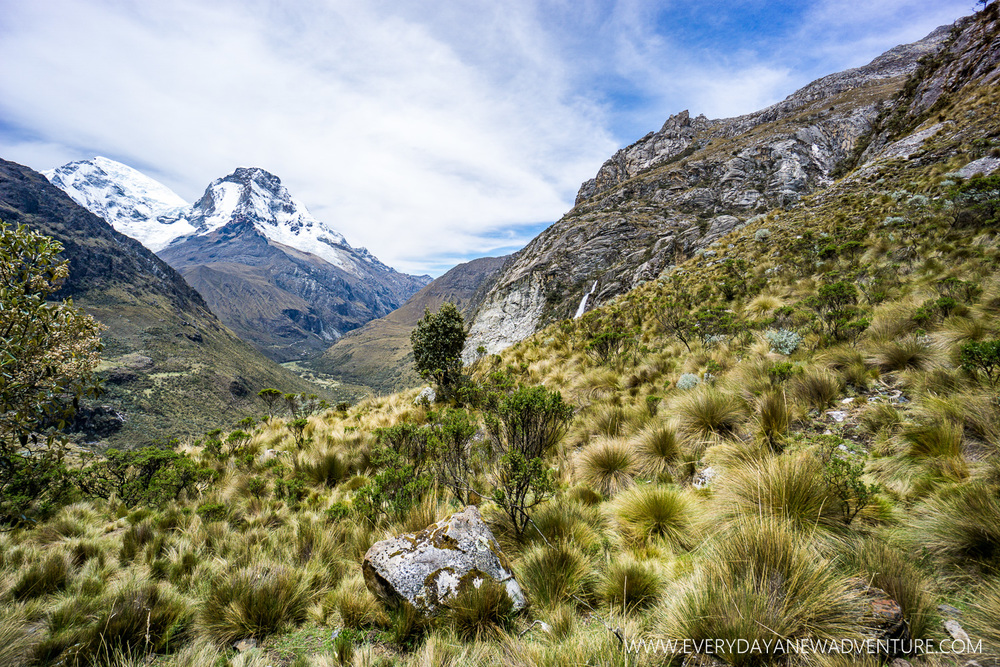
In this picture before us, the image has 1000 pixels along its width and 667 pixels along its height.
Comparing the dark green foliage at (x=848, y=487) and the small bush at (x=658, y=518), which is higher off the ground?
the dark green foliage at (x=848, y=487)

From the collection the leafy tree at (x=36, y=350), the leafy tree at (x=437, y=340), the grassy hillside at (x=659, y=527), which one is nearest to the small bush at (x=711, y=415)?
the grassy hillside at (x=659, y=527)

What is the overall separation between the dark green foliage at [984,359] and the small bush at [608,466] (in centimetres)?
368

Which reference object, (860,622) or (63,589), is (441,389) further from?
(860,622)

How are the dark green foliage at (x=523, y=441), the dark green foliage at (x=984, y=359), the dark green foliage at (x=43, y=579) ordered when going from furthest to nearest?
the dark green foliage at (x=523, y=441)
the dark green foliage at (x=984, y=359)
the dark green foliage at (x=43, y=579)

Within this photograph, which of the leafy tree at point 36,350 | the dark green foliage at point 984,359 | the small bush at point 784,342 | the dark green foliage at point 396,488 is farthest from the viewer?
the small bush at point 784,342

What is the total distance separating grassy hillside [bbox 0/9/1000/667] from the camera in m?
2.27

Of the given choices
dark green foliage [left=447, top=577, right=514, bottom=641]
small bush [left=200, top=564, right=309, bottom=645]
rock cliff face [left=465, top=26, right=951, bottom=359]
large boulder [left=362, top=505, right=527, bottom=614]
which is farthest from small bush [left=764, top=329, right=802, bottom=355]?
rock cliff face [left=465, top=26, right=951, bottom=359]

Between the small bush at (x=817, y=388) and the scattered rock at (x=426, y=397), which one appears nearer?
the small bush at (x=817, y=388)

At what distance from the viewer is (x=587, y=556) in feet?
10.7

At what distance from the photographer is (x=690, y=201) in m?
51.3

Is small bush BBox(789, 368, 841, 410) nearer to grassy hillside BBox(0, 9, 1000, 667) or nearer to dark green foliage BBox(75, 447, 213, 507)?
grassy hillside BBox(0, 9, 1000, 667)

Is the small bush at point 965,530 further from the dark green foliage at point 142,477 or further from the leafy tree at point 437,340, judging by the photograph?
the leafy tree at point 437,340

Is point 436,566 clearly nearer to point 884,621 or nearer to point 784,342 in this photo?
point 884,621

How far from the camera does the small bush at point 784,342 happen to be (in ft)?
20.4
